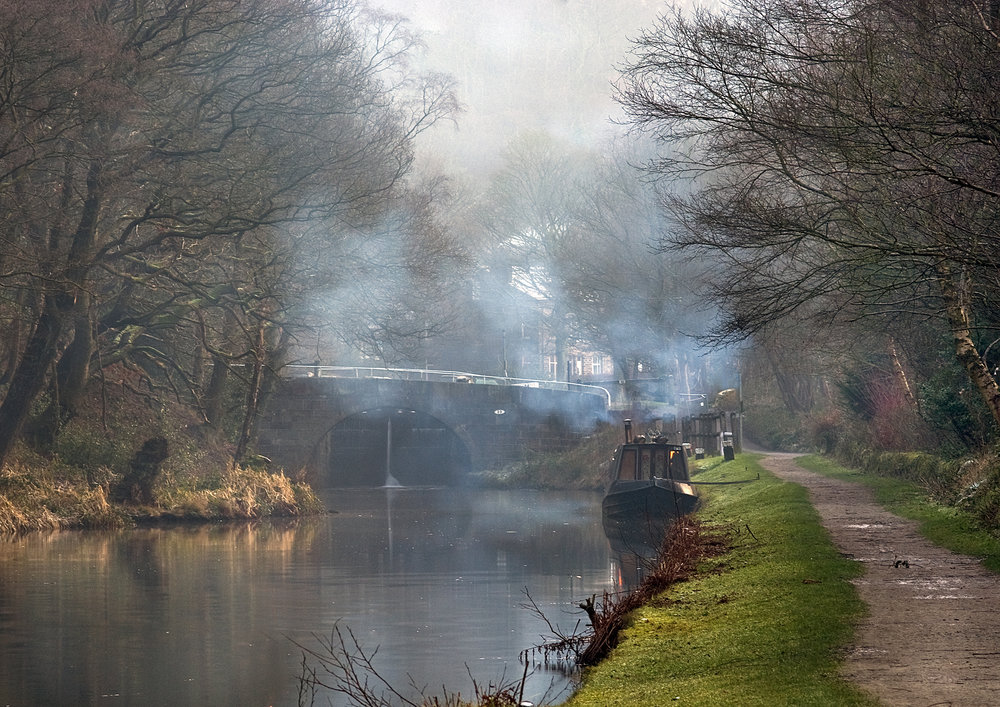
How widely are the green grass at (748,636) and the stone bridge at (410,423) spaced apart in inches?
882

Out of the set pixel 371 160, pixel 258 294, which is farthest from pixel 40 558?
pixel 371 160

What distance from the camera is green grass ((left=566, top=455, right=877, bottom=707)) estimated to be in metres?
8.51

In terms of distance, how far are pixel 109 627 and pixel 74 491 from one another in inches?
472

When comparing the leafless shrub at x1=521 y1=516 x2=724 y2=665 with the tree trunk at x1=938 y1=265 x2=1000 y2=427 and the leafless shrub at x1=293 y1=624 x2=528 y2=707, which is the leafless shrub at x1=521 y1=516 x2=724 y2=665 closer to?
the leafless shrub at x1=293 y1=624 x2=528 y2=707

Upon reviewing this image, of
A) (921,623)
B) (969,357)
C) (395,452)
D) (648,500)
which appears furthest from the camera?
(395,452)

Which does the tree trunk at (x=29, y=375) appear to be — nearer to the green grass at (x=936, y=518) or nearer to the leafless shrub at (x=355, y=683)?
the leafless shrub at (x=355, y=683)

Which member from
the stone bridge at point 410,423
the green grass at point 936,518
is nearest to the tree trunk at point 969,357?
the green grass at point 936,518

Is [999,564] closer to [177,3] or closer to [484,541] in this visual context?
[484,541]

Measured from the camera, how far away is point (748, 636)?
34.1 ft

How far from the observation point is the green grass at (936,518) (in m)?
14.5

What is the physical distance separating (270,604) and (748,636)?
30.7 feet

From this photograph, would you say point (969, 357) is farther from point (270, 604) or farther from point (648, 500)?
point (648, 500)

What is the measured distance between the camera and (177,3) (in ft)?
75.4

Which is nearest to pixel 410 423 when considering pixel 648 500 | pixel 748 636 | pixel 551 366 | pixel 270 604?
pixel 648 500
